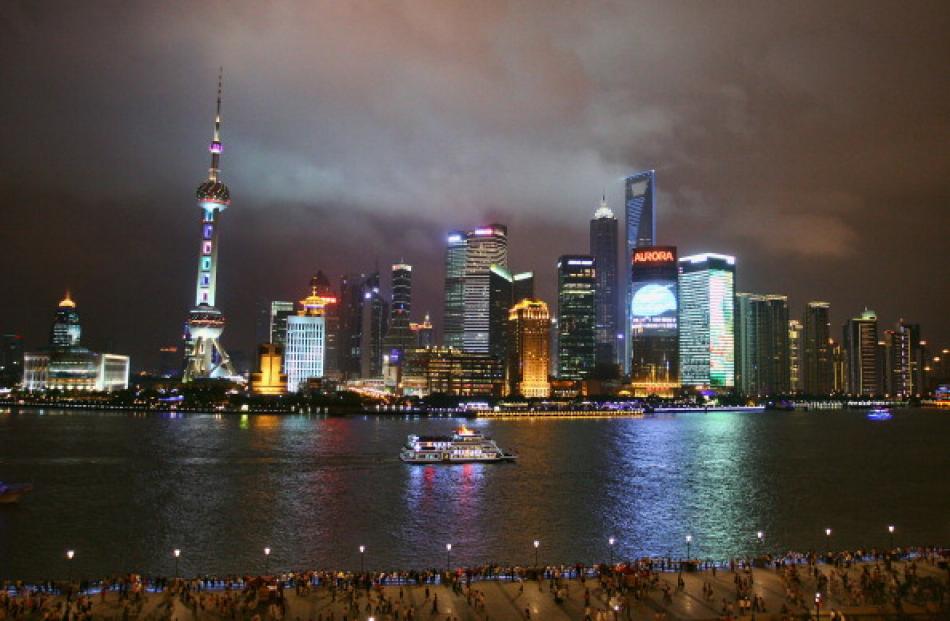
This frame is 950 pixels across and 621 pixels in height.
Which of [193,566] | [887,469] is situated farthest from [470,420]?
[193,566]

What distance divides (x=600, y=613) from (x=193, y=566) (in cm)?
2502

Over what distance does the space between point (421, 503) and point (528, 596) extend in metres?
29.4

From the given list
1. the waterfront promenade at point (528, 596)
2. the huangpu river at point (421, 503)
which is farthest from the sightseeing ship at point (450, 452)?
the waterfront promenade at point (528, 596)

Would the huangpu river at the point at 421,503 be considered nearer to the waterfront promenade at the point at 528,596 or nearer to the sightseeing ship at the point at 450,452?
the sightseeing ship at the point at 450,452

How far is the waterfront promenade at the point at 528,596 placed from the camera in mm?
29812

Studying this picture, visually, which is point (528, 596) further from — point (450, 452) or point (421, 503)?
point (450, 452)

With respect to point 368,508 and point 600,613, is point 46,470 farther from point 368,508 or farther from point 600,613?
point 600,613

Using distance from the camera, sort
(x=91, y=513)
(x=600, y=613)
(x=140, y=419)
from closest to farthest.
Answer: (x=600, y=613) → (x=91, y=513) → (x=140, y=419)

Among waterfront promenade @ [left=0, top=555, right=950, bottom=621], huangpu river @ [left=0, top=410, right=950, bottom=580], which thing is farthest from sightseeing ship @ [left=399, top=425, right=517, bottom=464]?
waterfront promenade @ [left=0, top=555, right=950, bottom=621]

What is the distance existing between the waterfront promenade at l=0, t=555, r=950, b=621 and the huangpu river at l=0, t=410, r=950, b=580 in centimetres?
923

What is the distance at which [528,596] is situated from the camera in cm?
3247

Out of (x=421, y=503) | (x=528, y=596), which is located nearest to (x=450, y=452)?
(x=421, y=503)

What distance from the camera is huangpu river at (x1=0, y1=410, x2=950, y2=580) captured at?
46188 mm

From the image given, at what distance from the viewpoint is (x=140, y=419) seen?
160 m
